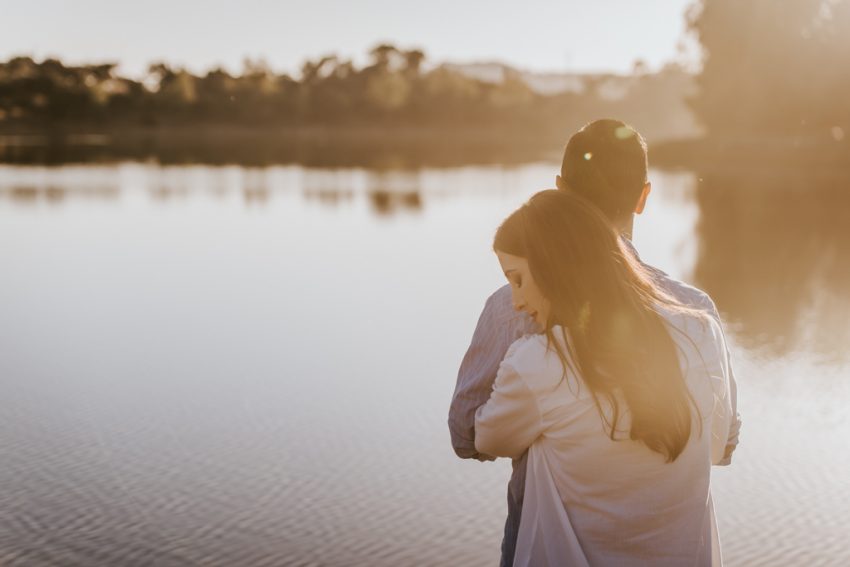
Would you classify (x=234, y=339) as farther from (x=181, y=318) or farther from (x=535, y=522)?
(x=535, y=522)

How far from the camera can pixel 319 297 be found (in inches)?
411

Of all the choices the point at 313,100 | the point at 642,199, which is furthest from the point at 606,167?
the point at 313,100

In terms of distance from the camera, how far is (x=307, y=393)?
6.60 m

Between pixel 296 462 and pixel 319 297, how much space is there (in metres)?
5.31

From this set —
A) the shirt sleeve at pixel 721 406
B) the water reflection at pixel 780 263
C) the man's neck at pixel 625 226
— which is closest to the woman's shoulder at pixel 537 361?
the shirt sleeve at pixel 721 406

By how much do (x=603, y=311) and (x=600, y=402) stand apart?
0.17 meters

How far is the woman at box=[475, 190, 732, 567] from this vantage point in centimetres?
162

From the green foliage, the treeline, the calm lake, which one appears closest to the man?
the calm lake

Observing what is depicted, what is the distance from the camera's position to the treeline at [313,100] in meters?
82.9

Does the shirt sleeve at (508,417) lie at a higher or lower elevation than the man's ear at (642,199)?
lower

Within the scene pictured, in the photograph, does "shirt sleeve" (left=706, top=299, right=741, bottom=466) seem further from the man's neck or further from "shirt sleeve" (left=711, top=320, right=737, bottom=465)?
the man's neck

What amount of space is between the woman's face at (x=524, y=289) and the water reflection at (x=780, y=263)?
21.7 feet

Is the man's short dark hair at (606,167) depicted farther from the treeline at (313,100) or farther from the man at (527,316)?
the treeline at (313,100)

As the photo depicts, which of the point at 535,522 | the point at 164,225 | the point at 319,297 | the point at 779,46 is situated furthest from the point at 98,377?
the point at 779,46
